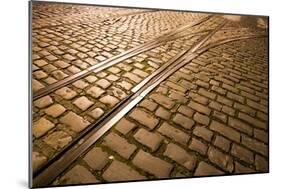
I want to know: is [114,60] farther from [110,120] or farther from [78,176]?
[78,176]

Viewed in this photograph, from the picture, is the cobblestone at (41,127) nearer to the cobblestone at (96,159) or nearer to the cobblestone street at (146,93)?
the cobblestone street at (146,93)

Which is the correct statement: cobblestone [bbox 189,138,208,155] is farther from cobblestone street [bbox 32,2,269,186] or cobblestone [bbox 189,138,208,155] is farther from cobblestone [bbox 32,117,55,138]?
cobblestone [bbox 32,117,55,138]

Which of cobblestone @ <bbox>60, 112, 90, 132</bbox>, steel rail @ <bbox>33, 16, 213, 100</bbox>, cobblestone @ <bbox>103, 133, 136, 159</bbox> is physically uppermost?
steel rail @ <bbox>33, 16, 213, 100</bbox>

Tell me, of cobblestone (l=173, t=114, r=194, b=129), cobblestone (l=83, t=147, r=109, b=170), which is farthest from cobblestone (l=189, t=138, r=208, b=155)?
cobblestone (l=83, t=147, r=109, b=170)

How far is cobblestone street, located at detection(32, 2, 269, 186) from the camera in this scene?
6.33 ft

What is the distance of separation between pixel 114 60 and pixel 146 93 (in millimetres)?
446

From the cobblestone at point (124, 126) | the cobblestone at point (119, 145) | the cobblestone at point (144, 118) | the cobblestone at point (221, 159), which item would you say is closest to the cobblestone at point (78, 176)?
the cobblestone at point (119, 145)

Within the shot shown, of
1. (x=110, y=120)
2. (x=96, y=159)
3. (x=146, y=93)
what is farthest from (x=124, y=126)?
(x=146, y=93)

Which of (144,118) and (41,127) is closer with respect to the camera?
(41,127)

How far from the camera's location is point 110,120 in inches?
82.0

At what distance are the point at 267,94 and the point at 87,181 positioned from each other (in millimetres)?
1781


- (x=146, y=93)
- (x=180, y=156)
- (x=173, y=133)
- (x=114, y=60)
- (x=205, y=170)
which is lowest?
(x=205, y=170)
